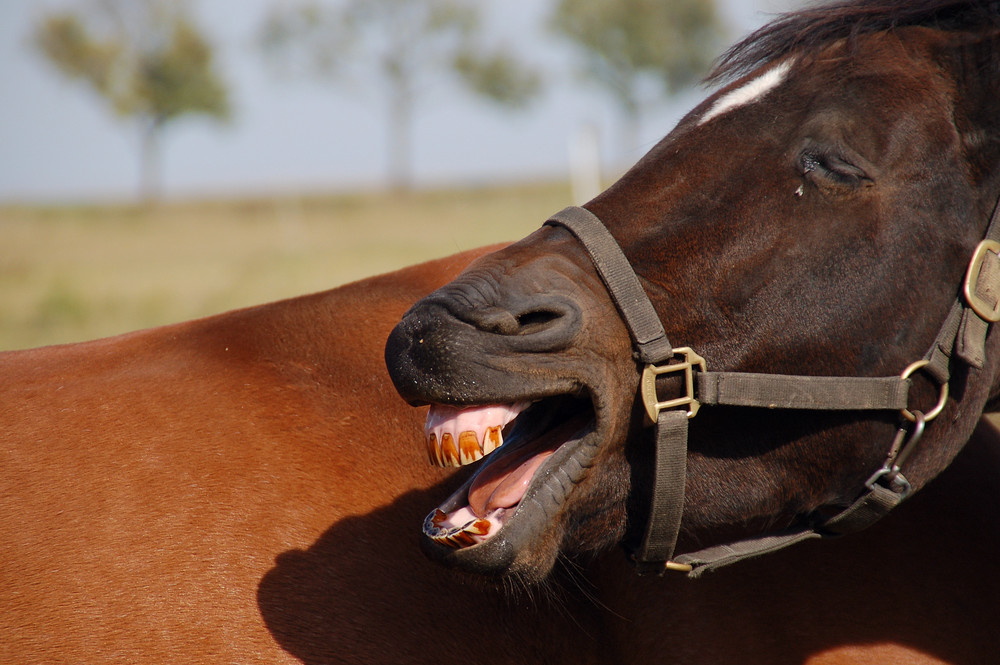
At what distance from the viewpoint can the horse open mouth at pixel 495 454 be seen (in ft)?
5.18

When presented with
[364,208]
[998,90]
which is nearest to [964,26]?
[998,90]

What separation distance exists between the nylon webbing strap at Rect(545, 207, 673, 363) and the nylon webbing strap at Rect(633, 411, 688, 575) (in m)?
0.13

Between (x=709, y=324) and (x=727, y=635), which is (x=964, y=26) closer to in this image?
(x=709, y=324)

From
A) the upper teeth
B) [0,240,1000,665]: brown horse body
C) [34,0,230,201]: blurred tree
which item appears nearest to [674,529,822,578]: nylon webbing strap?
[0,240,1000,665]: brown horse body

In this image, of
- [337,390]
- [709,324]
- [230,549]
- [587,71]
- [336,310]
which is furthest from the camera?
[587,71]

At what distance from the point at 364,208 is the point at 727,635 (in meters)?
26.4

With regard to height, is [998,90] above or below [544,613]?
above

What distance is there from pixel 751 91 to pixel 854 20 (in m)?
0.27

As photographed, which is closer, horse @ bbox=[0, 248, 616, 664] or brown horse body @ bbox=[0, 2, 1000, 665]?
brown horse body @ bbox=[0, 2, 1000, 665]

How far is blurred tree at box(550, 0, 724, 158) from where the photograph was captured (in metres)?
41.5

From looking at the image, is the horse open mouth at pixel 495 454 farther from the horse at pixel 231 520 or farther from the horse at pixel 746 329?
the horse at pixel 231 520

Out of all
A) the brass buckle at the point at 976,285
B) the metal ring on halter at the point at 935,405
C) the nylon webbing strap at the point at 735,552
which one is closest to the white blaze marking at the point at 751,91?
the brass buckle at the point at 976,285

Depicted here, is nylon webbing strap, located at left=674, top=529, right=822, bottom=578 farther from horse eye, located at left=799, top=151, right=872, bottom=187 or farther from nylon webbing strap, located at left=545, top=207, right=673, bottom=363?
horse eye, located at left=799, top=151, right=872, bottom=187

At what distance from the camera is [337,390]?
228 centimetres
